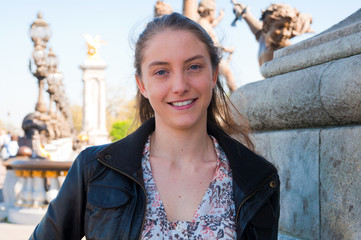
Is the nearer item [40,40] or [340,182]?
[340,182]

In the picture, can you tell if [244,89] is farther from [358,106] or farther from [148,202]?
[148,202]

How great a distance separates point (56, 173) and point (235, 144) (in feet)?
17.6

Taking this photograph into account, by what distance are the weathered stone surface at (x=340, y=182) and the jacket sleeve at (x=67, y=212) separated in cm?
117

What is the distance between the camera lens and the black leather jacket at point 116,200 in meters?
1.92

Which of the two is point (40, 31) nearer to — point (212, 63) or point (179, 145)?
point (212, 63)

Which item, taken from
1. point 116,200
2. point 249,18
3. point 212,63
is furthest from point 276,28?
point 116,200

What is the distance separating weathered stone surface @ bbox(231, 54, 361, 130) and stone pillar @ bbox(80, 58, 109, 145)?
32.5 metres

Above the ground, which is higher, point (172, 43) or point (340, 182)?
point (172, 43)

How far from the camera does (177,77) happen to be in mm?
2084

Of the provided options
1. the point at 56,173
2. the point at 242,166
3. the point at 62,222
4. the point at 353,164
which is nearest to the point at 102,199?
the point at 62,222

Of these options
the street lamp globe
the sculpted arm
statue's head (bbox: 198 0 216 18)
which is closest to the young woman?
the sculpted arm

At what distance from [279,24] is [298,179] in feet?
11.6

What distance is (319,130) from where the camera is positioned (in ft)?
8.05

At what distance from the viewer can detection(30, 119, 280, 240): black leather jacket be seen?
192 centimetres
